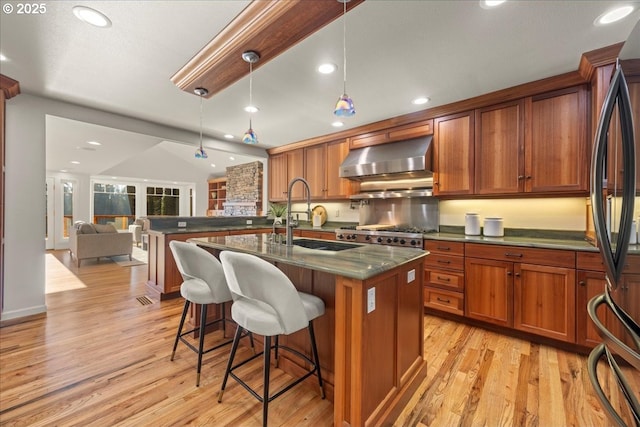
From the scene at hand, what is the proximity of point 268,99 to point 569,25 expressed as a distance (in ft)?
8.30

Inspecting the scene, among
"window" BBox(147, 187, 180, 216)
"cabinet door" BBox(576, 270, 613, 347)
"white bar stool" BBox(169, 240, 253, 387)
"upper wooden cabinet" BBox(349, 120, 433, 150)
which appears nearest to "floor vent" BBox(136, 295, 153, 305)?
"white bar stool" BBox(169, 240, 253, 387)

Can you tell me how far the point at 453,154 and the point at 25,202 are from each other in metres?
4.73

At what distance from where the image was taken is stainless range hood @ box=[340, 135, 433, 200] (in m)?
3.31

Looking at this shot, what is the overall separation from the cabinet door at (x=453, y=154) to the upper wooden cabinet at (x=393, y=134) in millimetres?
140

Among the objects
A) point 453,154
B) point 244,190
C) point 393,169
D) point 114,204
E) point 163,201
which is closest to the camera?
point 453,154

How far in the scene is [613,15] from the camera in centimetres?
168

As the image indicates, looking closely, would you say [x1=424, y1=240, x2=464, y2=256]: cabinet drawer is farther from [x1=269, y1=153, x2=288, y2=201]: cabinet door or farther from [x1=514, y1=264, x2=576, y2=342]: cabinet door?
[x1=269, y1=153, x2=288, y2=201]: cabinet door

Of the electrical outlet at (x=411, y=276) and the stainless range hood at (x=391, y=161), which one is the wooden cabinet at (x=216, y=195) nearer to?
the stainless range hood at (x=391, y=161)

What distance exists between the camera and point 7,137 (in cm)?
276

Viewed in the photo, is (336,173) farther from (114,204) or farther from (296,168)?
(114,204)

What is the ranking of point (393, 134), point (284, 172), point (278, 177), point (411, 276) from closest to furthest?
point (411, 276), point (393, 134), point (284, 172), point (278, 177)

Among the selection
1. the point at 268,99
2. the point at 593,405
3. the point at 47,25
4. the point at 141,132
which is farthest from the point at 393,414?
the point at 141,132

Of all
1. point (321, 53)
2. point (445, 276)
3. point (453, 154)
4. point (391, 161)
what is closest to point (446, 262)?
point (445, 276)

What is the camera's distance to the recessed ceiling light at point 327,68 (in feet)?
7.48
